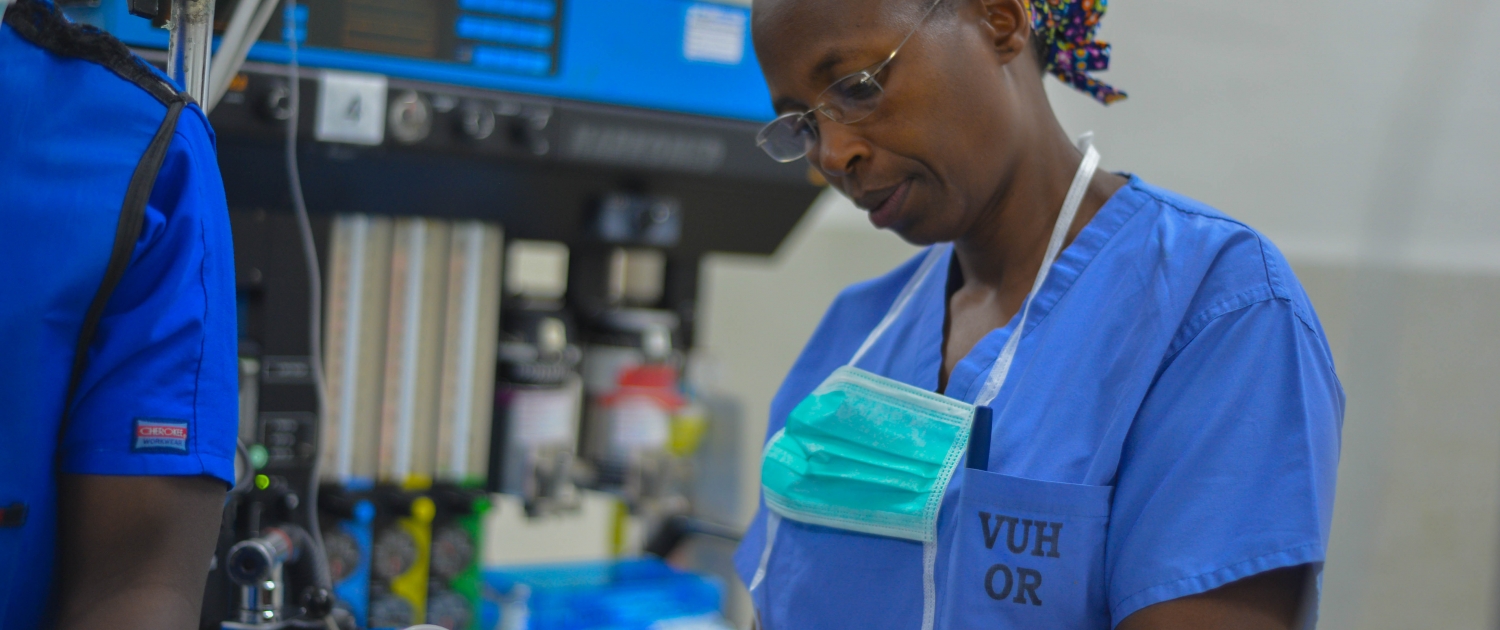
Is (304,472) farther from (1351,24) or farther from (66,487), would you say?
(1351,24)

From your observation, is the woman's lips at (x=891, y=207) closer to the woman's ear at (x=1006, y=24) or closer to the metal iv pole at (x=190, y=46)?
the woman's ear at (x=1006, y=24)

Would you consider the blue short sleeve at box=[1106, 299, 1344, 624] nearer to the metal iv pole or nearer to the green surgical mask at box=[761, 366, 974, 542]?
the green surgical mask at box=[761, 366, 974, 542]

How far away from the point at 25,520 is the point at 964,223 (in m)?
0.80

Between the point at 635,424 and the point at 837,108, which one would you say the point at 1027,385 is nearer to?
the point at 837,108

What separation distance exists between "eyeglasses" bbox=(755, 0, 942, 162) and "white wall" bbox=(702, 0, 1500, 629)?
76 centimetres

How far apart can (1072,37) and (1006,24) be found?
4.0 inches

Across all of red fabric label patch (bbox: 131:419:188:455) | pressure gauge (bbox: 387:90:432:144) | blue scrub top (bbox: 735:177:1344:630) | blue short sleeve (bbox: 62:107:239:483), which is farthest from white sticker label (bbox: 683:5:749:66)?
red fabric label patch (bbox: 131:419:188:455)

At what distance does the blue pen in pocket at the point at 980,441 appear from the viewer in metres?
0.95

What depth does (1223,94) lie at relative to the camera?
1.69 m

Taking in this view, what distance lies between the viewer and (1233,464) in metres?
0.83

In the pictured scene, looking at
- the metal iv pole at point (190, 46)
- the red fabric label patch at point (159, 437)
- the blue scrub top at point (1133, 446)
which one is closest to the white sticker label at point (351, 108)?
the metal iv pole at point (190, 46)

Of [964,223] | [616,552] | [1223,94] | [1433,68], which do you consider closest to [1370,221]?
[1433,68]

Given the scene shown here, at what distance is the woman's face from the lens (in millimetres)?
982

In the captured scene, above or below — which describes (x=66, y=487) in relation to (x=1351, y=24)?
below
